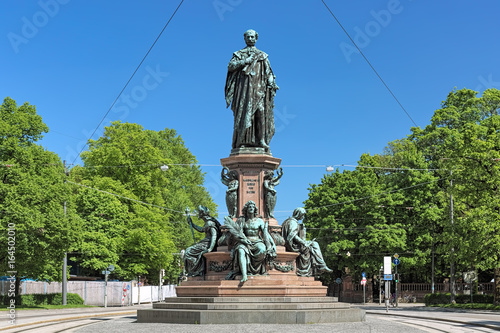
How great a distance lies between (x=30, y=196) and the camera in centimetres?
3828

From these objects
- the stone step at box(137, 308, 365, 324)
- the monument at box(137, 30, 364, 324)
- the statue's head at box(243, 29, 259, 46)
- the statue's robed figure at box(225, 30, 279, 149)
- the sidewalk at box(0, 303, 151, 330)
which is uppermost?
the statue's head at box(243, 29, 259, 46)

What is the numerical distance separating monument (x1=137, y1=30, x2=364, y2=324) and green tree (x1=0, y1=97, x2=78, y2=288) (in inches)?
652

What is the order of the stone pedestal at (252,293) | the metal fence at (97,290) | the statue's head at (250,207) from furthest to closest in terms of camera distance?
the metal fence at (97,290) → the statue's head at (250,207) → the stone pedestal at (252,293)

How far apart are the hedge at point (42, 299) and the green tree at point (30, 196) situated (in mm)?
1565

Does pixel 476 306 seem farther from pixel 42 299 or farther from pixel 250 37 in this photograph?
pixel 42 299

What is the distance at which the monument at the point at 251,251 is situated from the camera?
1869cm

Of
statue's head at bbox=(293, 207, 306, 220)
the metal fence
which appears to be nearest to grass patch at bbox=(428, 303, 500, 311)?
statue's head at bbox=(293, 207, 306, 220)

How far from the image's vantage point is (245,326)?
1705 cm

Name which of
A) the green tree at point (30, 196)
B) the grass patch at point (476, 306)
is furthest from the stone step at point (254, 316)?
the grass patch at point (476, 306)

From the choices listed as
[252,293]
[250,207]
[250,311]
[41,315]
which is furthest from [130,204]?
[250,311]

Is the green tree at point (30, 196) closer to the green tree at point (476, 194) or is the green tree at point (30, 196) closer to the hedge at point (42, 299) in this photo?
the hedge at point (42, 299)

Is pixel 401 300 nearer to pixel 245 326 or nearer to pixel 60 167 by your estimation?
pixel 60 167

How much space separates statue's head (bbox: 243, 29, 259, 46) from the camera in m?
24.4

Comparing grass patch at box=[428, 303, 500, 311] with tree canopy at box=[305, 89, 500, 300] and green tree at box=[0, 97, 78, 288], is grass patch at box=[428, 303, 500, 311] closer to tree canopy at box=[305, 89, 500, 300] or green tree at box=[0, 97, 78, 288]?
tree canopy at box=[305, 89, 500, 300]
